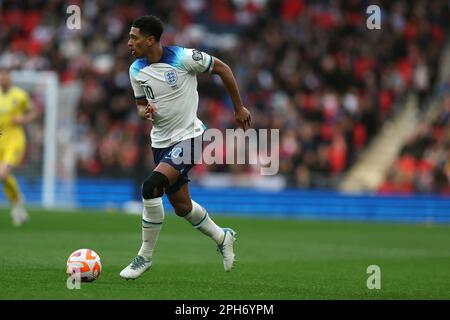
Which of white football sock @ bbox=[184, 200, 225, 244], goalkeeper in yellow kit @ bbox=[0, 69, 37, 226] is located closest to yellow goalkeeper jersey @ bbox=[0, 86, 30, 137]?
goalkeeper in yellow kit @ bbox=[0, 69, 37, 226]

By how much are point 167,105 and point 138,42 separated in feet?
2.29

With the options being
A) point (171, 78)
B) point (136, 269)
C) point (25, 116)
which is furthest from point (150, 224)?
point (25, 116)

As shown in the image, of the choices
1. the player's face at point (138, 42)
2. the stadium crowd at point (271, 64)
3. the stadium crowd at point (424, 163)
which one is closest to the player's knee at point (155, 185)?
the player's face at point (138, 42)

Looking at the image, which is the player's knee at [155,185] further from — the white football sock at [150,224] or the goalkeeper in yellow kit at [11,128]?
the goalkeeper in yellow kit at [11,128]

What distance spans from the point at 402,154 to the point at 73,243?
46.3 ft

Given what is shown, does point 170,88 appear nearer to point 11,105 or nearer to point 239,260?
Result: point 239,260

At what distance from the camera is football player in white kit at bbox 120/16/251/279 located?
32.0 ft

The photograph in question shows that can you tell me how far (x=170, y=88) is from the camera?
9.88 meters

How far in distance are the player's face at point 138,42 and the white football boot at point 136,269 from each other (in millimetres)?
2063

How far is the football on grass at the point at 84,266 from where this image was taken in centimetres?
920

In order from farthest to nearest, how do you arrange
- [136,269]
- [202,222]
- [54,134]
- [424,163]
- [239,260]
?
[54,134] < [424,163] < [239,260] < [202,222] < [136,269]

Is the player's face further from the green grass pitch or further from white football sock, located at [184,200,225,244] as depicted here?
the green grass pitch

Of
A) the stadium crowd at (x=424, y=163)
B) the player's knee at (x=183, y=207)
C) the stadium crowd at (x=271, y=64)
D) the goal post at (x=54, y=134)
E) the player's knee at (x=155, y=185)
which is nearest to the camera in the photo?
the player's knee at (x=155, y=185)

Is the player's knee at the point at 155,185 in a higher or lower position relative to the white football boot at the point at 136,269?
higher
